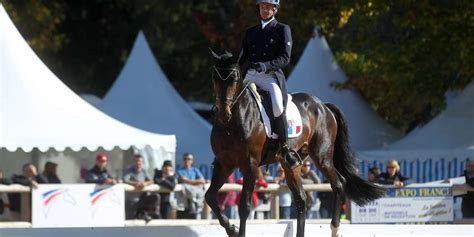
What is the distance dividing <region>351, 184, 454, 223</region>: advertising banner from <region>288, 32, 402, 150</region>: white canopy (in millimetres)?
5339

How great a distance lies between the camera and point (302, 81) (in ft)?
81.3

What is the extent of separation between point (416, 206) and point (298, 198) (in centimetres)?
629

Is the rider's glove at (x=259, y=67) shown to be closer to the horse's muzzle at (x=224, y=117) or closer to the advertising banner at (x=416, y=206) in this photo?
the horse's muzzle at (x=224, y=117)

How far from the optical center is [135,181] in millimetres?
18203

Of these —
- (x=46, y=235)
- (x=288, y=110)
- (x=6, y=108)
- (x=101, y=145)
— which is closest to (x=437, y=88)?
(x=101, y=145)

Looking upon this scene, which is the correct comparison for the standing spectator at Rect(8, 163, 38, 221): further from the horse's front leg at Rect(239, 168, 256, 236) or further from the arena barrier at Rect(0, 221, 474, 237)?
the horse's front leg at Rect(239, 168, 256, 236)

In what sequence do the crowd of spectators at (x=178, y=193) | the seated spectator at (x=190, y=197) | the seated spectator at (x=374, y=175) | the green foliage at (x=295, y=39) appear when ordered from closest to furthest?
the crowd of spectators at (x=178, y=193)
the seated spectator at (x=190, y=197)
the seated spectator at (x=374, y=175)
the green foliage at (x=295, y=39)

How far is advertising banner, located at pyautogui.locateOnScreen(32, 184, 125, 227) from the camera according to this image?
56.0 feet

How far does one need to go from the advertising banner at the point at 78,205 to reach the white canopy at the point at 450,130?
7.11 metres

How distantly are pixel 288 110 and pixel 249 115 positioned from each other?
2.59 ft

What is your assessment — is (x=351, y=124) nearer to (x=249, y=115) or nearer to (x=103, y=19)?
(x=249, y=115)

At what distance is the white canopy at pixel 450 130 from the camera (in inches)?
881

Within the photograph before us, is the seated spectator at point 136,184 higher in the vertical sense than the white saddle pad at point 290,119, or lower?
lower

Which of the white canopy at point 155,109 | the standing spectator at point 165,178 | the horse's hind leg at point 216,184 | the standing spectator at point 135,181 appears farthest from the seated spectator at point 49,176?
the horse's hind leg at point 216,184
